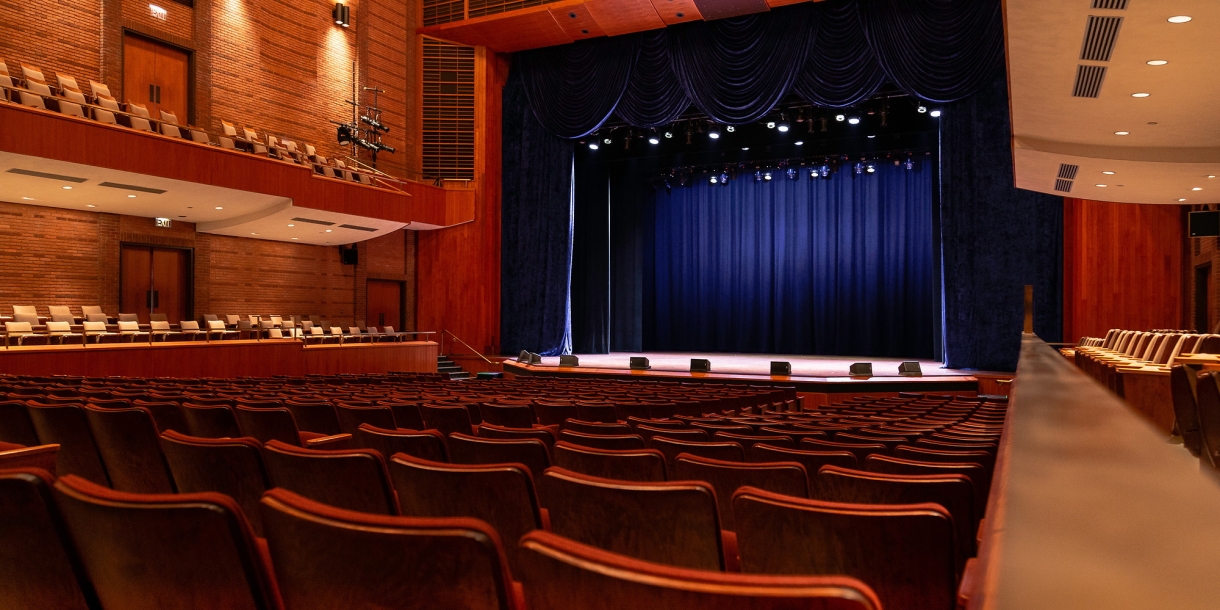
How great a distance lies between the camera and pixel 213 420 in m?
3.38

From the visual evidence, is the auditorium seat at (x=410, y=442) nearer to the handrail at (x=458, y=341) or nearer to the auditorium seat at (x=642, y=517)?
the auditorium seat at (x=642, y=517)

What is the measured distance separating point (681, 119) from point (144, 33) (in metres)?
11.1

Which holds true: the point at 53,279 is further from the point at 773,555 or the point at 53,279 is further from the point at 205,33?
the point at 773,555

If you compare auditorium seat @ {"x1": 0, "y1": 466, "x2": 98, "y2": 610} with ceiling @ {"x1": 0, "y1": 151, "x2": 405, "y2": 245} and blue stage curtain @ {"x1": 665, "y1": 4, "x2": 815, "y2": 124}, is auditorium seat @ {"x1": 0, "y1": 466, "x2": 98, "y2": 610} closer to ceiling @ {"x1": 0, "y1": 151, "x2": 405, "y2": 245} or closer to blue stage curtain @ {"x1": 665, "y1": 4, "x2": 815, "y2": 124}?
ceiling @ {"x1": 0, "y1": 151, "x2": 405, "y2": 245}

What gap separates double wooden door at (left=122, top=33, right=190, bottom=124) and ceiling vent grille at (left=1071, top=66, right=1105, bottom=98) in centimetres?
1439

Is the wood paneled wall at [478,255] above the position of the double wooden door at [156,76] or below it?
below

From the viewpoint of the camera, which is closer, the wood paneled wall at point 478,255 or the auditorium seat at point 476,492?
the auditorium seat at point 476,492

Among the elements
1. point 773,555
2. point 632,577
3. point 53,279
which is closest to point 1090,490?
point 773,555

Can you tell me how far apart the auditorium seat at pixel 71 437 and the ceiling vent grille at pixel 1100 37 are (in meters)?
6.10

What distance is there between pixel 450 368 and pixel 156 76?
8.15 meters

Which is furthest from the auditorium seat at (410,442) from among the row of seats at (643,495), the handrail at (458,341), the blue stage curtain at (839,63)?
the handrail at (458,341)

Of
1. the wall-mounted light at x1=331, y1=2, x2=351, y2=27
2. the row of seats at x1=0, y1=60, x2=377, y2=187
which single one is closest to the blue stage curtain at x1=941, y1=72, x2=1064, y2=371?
the row of seats at x1=0, y1=60, x2=377, y2=187

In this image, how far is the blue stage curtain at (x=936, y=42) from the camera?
1412 centimetres

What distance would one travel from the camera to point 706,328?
21281 mm
